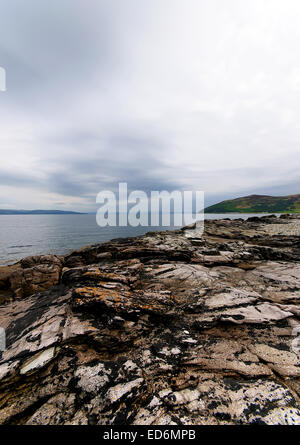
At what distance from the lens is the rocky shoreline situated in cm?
452

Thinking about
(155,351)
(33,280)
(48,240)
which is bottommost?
(48,240)

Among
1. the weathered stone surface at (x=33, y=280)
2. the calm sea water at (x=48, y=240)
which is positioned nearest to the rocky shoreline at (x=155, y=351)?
the weathered stone surface at (x=33, y=280)

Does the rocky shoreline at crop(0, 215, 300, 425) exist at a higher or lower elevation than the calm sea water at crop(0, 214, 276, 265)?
higher

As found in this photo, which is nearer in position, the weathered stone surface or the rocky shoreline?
the rocky shoreline

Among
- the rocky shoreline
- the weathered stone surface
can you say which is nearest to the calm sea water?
the weathered stone surface

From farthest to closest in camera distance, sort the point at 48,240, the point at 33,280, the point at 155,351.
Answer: the point at 48,240
the point at 33,280
the point at 155,351

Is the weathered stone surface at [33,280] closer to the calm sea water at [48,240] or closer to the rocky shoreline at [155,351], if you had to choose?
the rocky shoreline at [155,351]

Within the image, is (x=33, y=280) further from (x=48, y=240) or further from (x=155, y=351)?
(x=48, y=240)

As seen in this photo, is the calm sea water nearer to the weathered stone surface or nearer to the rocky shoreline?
the weathered stone surface

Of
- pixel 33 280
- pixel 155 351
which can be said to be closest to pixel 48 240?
pixel 33 280

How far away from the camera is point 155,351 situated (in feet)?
20.2

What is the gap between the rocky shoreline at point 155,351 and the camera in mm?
4516

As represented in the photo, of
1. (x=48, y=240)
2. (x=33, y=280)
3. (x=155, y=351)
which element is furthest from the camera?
(x=48, y=240)

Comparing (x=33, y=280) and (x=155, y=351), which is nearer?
(x=155, y=351)
